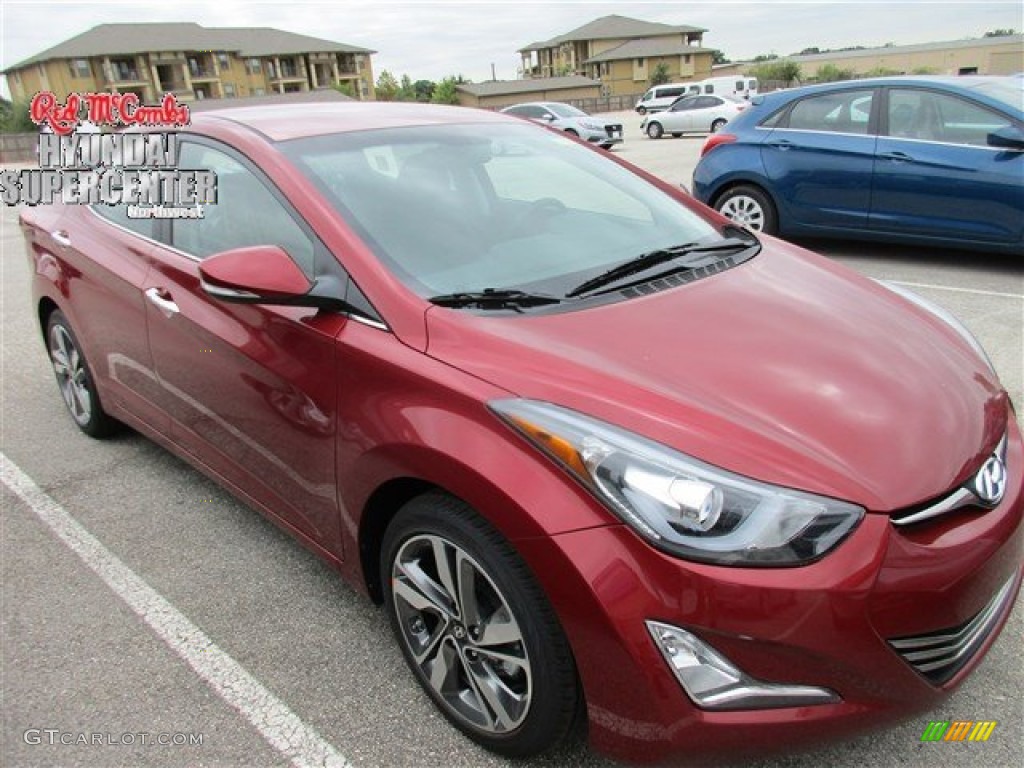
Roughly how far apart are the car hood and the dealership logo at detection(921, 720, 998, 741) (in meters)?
0.74

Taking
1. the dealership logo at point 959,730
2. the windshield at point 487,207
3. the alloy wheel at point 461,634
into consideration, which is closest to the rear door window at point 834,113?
the windshield at point 487,207

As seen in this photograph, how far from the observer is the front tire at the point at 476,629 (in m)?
1.77

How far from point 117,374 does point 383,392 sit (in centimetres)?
202

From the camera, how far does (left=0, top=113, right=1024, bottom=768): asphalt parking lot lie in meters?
2.10

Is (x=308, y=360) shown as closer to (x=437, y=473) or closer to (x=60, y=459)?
(x=437, y=473)

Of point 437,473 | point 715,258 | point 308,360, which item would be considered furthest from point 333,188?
point 715,258

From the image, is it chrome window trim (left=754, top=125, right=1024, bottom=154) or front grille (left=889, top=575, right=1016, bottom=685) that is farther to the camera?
chrome window trim (left=754, top=125, right=1024, bottom=154)

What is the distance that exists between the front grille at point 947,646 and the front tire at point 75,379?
3607 mm

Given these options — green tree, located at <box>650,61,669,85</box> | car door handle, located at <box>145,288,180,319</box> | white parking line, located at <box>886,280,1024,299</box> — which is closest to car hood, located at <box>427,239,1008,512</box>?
car door handle, located at <box>145,288,180,319</box>

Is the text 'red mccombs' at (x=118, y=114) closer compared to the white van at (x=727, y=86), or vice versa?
the text 'red mccombs' at (x=118, y=114)

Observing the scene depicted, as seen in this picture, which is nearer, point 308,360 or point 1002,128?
point 308,360

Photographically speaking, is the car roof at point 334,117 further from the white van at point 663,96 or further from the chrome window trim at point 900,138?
the white van at point 663,96

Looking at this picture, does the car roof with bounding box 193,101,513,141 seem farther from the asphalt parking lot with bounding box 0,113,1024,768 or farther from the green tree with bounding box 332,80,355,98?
the green tree with bounding box 332,80,355,98

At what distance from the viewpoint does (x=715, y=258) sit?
2.64m
